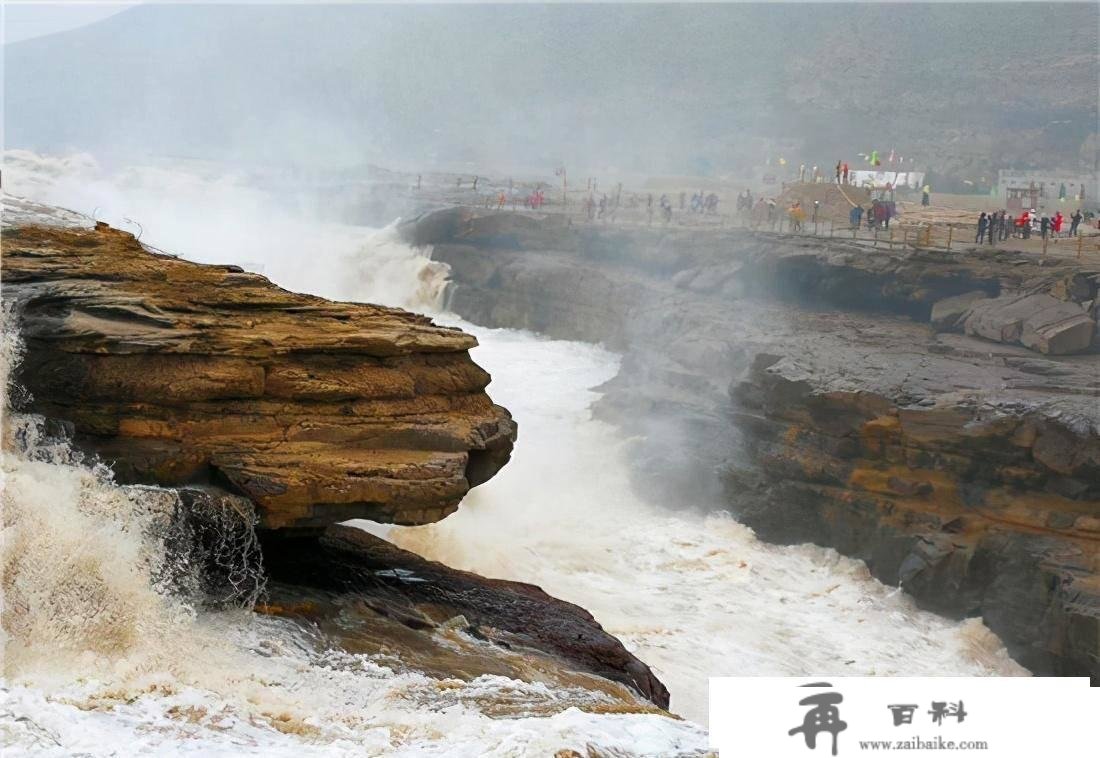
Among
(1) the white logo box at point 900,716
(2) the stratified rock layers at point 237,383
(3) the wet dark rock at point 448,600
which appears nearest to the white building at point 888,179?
(3) the wet dark rock at point 448,600

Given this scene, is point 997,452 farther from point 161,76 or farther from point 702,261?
point 161,76

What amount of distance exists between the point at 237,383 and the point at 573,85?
188 feet

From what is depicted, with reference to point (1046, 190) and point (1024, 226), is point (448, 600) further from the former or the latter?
point (1046, 190)

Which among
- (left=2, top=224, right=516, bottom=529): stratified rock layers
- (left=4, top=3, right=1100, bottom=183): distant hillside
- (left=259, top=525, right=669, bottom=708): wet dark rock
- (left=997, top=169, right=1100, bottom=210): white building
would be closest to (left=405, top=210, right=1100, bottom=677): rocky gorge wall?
(left=259, top=525, right=669, bottom=708): wet dark rock

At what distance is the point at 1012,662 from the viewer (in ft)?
43.3

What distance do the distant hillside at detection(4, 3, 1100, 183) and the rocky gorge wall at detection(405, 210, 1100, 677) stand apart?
23.1 m

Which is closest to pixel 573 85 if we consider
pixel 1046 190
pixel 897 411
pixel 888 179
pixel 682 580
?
pixel 888 179

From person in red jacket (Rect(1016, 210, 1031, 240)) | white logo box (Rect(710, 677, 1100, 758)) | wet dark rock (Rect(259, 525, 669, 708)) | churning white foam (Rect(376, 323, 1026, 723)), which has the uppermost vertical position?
person in red jacket (Rect(1016, 210, 1031, 240))

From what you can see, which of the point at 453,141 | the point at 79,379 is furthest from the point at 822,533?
the point at 453,141

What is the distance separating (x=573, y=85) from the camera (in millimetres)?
62781

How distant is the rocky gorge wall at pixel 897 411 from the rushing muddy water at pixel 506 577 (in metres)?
0.51

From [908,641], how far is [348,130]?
187ft

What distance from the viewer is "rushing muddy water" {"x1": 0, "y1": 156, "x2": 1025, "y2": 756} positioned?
5.93m

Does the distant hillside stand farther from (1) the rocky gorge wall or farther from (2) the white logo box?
(2) the white logo box
